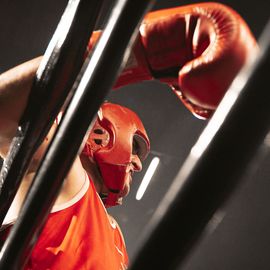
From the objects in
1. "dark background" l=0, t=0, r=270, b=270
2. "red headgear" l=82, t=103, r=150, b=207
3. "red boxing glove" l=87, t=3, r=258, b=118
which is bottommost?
"dark background" l=0, t=0, r=270, b=270

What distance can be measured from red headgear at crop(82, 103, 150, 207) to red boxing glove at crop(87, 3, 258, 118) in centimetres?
70

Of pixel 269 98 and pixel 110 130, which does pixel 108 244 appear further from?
pixel 269 98

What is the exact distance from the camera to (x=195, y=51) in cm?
56

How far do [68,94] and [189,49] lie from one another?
8.3 inches

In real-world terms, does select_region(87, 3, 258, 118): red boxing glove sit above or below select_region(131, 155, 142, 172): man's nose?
above

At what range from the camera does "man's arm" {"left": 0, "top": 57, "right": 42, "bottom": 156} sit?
698 mm

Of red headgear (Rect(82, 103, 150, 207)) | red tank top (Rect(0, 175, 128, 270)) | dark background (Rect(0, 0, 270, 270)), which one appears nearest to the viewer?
red tank top (Rect(0, 175, 128, 270))

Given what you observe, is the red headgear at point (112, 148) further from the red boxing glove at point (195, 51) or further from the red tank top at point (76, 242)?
the red boxing glove at point (195, 51)

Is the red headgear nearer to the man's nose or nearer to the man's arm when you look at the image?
the man's nose

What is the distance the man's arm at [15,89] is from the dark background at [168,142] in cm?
169

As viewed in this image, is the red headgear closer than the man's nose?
Yes

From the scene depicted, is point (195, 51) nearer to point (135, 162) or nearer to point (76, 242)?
point (76, 242)

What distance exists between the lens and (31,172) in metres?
0.93

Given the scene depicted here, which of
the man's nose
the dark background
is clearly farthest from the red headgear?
the dark background
